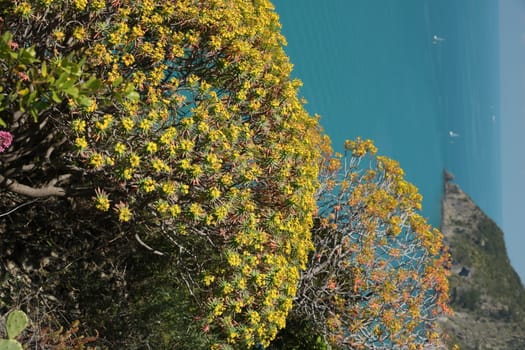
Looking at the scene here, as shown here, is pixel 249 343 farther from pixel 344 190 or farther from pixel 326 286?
pixel 344 190

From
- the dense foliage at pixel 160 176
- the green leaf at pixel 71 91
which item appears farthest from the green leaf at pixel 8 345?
the green leaf at pixel 71 91

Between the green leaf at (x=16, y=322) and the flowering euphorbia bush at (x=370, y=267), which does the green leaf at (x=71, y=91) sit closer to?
the green leaf at (x=16, y=322)

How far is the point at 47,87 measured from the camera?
107 inches

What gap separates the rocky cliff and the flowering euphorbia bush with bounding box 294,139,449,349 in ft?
103

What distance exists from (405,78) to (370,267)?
31.9m

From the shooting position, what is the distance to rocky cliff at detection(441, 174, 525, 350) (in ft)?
128

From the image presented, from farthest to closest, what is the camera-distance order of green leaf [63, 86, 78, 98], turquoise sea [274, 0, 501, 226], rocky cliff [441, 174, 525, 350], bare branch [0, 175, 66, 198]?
1. rocky cliff [441, 174, 525, 350]
2. turquoise sea [274, 0, 501, 226]
3. bare branch [0, 175, 66, 198]
4. green leaf [63, 86, 78, 98]

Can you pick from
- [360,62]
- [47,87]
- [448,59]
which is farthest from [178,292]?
[448,59]

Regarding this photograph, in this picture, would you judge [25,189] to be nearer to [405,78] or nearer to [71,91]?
[71,91]

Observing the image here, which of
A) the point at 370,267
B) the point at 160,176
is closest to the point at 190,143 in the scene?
the point at 160,176

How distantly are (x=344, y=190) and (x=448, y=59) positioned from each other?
55.1 m

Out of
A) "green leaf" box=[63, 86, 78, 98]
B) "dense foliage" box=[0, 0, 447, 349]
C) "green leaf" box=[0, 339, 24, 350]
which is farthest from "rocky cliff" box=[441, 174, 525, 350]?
"green leaf" box=[63, 86, 78, 98]

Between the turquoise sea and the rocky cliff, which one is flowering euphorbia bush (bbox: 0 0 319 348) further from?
the rocky cliff

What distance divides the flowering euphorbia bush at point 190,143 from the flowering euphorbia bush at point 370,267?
249 cm
